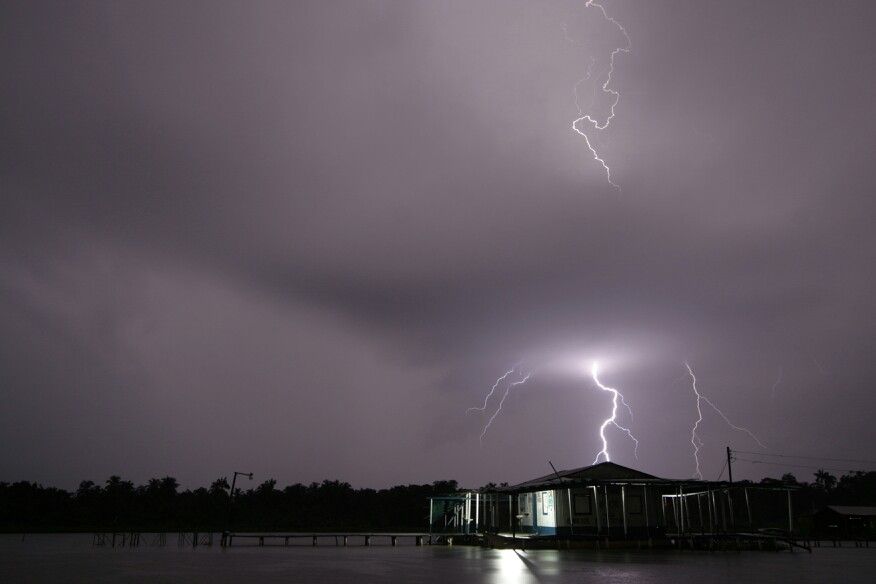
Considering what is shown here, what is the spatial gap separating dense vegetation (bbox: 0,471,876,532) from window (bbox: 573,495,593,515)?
44.1m

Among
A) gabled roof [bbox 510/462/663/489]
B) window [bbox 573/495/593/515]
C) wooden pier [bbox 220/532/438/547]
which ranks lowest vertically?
wooden pier [bbox 220/532/438/547]

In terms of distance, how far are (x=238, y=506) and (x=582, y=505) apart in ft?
267

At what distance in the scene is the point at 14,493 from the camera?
91.7 m

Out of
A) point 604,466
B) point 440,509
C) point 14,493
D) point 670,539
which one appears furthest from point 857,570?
point 14,493

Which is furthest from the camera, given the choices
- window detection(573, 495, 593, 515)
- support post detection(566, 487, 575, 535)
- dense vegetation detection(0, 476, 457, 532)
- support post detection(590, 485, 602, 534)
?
dense vegetation detection(0, 476, 457, 532)

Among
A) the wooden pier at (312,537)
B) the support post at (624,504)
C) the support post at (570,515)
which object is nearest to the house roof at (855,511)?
the support post at (624,504)

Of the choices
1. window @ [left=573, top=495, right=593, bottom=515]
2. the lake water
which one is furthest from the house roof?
the lake water

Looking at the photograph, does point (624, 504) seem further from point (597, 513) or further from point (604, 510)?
point (597, 513)

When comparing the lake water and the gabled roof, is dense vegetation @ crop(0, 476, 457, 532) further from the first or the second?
the lake water

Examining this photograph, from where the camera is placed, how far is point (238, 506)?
103375 mm

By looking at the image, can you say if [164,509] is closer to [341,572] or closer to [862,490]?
[341,572]

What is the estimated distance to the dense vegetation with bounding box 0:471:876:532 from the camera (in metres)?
86.3

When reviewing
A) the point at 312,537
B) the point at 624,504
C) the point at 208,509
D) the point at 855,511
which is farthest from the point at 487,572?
the point at 208,509

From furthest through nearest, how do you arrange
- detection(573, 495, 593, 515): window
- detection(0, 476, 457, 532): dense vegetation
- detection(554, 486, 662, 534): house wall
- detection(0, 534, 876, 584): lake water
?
detection(0, 476, 457, 532): dense vegetation < detection(573, 495, 593, 515): window < detection(554, 486, 662, 534): house wall < detection(0, 534, 876, 584): lake water
